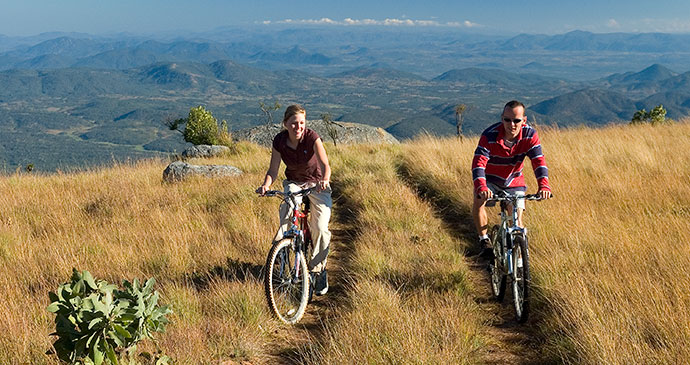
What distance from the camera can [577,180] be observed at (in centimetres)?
923

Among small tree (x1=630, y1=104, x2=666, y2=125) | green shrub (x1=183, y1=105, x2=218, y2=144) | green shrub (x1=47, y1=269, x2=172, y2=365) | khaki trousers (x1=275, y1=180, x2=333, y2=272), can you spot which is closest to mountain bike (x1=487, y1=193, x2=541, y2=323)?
khaki trousers (x1=275, y1=180, x2=333, y2=272)

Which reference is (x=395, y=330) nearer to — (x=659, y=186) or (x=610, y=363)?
(x=610, y=363)

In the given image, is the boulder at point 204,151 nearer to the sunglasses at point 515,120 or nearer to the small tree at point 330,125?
the small tree at point 330,125

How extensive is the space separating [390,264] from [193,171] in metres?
7.71

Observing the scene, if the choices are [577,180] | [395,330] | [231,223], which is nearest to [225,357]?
[395,330]

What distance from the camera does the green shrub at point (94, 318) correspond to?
3.11 metres

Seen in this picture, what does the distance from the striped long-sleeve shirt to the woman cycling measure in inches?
61.9

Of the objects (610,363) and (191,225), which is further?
(191,225)

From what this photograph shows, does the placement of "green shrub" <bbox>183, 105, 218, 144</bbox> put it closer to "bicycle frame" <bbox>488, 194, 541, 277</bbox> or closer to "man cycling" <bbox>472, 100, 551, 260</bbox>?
"man cycling" <bbox>472, 100, 551, 260</bbox>

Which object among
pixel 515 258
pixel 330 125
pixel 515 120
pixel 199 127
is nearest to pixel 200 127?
pixel 199 127

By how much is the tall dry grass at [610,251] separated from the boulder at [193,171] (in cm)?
494

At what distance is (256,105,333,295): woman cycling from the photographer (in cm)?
509

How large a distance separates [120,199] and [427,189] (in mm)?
6290

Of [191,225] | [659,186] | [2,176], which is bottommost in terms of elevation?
[2,176]
